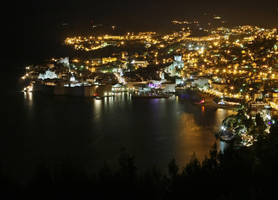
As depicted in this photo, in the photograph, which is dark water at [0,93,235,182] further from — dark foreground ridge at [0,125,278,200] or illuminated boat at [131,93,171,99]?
dark foreground ridge at [0,125,278,200]

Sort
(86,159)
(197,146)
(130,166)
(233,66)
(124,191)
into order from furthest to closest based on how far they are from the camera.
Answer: (233,66)
(197,146)
(86,159)
(130,166)
(124,191)

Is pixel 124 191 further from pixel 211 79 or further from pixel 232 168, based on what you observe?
pixel 211 79

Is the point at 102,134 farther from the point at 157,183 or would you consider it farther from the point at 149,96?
the point at 149,96

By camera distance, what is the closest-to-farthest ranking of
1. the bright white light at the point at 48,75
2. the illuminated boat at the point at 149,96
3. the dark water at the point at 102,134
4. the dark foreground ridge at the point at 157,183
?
the dark foreground ridge at the point at 157,183 → the dark water at the point at 102,134 → the illuminated boat at the point at 149,96 → the bright white light at the point at 48,75

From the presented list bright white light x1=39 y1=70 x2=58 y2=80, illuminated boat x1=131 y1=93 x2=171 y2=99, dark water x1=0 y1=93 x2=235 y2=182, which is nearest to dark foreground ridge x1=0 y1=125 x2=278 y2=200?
dark water x1=0 y1=93 x2=235 y2=182

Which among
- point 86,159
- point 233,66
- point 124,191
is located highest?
point 233,66

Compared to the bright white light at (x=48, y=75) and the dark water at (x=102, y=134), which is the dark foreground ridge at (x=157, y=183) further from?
the bright white light at (x=48, y=75)

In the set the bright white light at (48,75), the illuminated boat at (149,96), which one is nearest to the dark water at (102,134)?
the illuminated boat at (149,96)

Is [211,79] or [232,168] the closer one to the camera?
[232,168]

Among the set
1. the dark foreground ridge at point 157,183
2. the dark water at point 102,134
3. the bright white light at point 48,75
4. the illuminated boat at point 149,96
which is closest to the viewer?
the dark foreground ridge at point 157,183

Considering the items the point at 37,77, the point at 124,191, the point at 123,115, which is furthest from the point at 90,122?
the point at 37,77
